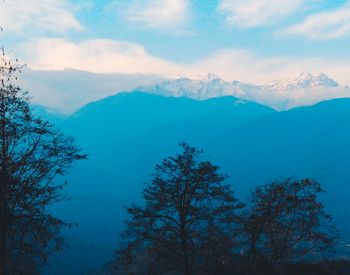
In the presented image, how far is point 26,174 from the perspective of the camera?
854 inches

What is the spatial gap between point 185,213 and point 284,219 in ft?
23.2

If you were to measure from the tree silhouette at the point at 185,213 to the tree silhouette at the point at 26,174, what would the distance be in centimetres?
1089

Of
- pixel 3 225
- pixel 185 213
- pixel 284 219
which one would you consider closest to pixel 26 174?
pixel 3 225

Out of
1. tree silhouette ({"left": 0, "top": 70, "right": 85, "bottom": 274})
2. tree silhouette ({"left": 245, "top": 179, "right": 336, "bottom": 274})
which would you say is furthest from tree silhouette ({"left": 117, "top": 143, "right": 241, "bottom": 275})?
tree silhouette ({"left": 0, "top": 70, "right": 85, "bottom": 274})

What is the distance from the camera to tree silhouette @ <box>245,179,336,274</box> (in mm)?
33031

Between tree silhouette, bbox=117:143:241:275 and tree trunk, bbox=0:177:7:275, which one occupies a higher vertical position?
tree silhouette, bbox=117:143:241:275

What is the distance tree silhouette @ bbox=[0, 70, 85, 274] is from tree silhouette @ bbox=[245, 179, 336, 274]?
15304 mm

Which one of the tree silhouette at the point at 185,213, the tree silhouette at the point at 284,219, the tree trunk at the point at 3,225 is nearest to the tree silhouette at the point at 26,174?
the tree trunk at the point at 3,225

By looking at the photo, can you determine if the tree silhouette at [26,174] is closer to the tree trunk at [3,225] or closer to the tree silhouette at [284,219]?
the tree trunk at [3,225]

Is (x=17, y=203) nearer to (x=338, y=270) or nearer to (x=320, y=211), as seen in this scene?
(x=320, y=211)

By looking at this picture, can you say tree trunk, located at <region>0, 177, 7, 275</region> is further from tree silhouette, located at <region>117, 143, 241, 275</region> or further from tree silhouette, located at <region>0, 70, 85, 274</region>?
tree silhouette, located at <region>117, 143, 241, 275</region>

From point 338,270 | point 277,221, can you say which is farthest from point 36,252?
point 338,270

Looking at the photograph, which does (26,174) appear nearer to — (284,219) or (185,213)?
(185,213)

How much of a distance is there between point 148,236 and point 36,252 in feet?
40.4
